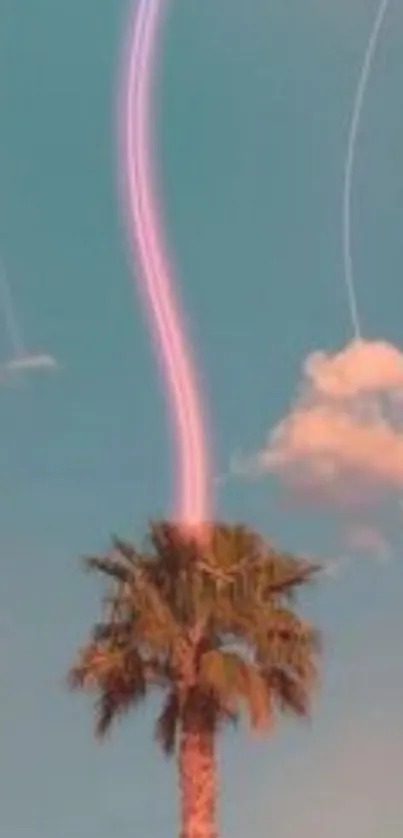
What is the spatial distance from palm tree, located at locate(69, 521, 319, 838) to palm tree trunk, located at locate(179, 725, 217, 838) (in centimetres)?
2

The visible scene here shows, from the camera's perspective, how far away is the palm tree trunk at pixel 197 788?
4631 cm

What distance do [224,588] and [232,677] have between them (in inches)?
79.4

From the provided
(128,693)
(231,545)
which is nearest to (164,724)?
(128,693)

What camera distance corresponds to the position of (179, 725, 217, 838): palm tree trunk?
46.3 m

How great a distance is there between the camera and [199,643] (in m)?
47.2

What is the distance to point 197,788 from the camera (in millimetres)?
46469

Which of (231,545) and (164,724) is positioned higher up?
(231,545)

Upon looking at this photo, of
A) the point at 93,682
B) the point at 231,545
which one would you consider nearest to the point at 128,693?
the point at 93,682

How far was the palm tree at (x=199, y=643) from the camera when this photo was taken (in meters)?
46.6

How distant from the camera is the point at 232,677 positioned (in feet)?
153

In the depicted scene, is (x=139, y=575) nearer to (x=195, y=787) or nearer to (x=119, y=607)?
(x=119, y=607)

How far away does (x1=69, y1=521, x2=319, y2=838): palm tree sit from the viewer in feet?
153

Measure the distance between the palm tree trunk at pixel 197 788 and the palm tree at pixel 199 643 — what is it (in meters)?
0.02

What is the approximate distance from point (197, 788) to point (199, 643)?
281cm
